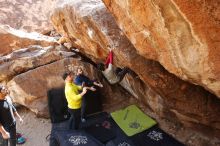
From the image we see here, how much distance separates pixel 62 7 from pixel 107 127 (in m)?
3.69

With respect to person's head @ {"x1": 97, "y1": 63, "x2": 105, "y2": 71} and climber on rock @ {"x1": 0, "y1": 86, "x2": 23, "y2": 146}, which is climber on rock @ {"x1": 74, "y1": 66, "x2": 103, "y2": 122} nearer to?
person's head @ {"x1": 97, "y1": 63, "x2": 105, "y2": 71}

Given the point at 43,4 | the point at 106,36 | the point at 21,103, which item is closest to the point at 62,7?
the point at 106,36

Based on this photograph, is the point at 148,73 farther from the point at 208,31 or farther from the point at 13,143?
the point at 13,143

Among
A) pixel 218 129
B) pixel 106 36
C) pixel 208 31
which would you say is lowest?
pixel 218 129

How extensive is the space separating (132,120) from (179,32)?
15.8ft

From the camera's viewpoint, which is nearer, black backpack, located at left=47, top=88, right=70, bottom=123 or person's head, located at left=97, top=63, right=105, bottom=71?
person's head, located at left=97, top=63, right=105, bottom=71

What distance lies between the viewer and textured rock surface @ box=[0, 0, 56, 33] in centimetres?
1741

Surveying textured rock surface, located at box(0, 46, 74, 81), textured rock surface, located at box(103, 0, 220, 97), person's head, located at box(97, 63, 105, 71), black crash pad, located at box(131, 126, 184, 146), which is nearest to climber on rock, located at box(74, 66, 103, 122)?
person's head, located at box(97, 63, 105, 71)

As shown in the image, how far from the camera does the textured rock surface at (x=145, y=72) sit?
24.7 ft

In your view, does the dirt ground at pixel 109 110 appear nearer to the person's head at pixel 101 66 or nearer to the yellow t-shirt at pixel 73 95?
the person's head at pixel 101 66

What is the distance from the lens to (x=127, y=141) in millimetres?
8758

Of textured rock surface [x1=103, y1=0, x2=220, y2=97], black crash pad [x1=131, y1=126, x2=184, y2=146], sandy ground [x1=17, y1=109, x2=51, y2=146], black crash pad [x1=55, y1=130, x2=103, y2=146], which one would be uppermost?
textured rock surface [x1=103, y1=0, x2=220, y2=97]

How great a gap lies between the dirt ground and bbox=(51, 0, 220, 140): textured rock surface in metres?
0.24

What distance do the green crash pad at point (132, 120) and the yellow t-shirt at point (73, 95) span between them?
151 cm
